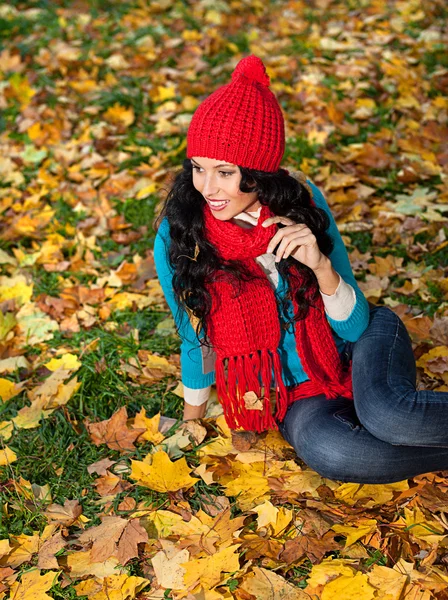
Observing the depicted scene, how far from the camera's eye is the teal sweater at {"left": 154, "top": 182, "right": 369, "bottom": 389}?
2348 millimetres

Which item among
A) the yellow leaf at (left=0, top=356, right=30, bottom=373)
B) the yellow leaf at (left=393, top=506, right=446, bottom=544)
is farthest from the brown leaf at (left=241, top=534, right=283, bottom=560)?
the yellow leaf at (left=0, top=356, right=30, bottom=373)

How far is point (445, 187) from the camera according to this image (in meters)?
3.66

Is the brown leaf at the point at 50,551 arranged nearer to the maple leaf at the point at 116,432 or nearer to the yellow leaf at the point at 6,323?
the maple leaf at the point at 116,432

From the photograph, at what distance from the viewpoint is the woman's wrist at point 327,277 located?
2.18 metres

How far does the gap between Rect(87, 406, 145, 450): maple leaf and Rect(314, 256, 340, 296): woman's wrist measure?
89cm

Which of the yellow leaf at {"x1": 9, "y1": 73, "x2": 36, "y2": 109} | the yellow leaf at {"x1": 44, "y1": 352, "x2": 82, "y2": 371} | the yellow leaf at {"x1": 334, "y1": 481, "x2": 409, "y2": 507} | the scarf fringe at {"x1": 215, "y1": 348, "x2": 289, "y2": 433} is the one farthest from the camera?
the yellow leaf at {"x1": 9, "y1": 73, "x2": 36, "y2": 109}

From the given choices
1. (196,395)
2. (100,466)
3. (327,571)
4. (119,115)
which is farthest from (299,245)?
(119,115)

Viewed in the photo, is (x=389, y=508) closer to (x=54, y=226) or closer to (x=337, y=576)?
(x=337, y=576)

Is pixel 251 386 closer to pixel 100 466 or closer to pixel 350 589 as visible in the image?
pixel 100 466

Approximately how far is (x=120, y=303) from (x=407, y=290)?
1296mm

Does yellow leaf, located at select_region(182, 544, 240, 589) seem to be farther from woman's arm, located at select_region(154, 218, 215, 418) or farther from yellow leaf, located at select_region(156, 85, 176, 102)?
yellow leaf, located at select_region(156, 85, 176, 102)

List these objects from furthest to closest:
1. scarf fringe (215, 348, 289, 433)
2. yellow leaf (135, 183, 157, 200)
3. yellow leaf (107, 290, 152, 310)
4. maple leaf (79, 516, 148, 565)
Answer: yellow leaf (135, 183, 157, 200)
yellow leaf (107, 290, 152, 310)
scarf fringe (215, 348, 289, 433)
maple leaf (79, 516, 148, 565)

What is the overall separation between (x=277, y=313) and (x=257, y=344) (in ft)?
0.41

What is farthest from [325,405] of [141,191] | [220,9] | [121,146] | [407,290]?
[220,9]
